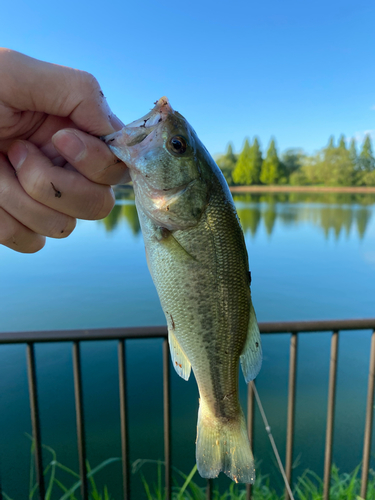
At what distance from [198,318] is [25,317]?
22.3ft

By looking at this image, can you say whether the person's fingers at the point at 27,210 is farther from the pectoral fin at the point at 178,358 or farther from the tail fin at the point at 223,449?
the tail fin at the point at 223,449

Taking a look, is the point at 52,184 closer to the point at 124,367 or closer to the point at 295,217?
the point at 124,367

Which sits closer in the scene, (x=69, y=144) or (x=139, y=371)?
(x=69, y=144)

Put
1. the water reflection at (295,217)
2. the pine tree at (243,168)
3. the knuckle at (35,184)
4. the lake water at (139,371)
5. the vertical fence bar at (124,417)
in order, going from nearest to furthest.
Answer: the knuckle at (35,184)
the vertical fence bar at (124,417)
the lake water at (139,371)
the water reflection at (295,217)
the pine tree at (243,168)

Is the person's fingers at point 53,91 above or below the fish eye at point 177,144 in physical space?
above

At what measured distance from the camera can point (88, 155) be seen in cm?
97

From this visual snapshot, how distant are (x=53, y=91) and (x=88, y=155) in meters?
0.19

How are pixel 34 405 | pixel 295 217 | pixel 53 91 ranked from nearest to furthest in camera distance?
1. pixel 53 91
2. pixel 34 405
3. pixel 295 217

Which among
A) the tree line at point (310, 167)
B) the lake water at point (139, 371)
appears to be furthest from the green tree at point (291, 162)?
the lake water at point (139, 371)

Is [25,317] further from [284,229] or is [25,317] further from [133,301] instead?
[284,229]

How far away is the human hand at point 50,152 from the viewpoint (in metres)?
0.91

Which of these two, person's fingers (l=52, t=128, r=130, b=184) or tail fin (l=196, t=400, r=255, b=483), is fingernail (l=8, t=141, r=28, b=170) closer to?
person's fingers (l=52, t=128, r=130, b=184)

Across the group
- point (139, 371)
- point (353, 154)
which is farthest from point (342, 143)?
point (139, 371)

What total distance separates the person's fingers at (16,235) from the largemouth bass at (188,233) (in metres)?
0.42
